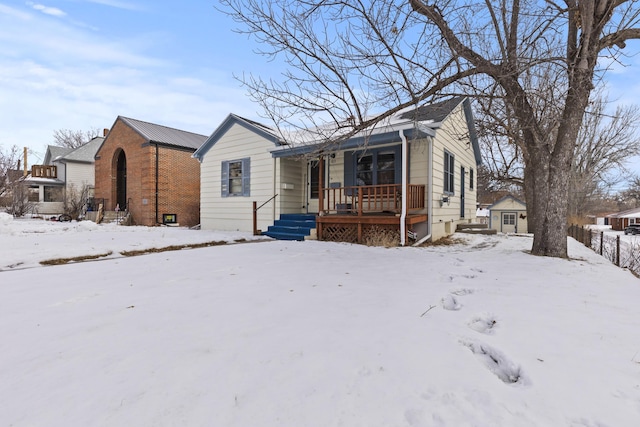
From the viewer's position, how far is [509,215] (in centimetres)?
2680

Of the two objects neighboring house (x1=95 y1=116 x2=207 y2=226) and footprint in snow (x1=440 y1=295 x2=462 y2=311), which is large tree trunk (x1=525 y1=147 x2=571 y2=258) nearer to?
footprint in snow (x1=440 y1=295 x2=462 y2=311)

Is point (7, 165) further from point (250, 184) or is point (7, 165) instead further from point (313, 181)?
point (313, 181)

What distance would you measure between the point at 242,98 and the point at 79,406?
19.5 feet

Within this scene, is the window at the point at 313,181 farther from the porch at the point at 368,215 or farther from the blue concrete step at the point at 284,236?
the blue concrete step at the point at 284,236

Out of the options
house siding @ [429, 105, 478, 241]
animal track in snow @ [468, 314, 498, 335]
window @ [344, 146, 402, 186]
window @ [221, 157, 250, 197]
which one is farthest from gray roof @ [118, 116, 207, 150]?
animal track in snow @ [468, 314, 498, 335]

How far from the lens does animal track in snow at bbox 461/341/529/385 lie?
5.90 ft

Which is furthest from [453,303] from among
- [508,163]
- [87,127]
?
[87,127]

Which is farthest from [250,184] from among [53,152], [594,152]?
[53,152]

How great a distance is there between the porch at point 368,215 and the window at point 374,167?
39 centimetres

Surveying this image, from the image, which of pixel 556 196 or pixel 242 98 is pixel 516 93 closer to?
pixel 556 196

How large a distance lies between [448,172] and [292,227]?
540 centimetres

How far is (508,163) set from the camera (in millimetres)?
17859

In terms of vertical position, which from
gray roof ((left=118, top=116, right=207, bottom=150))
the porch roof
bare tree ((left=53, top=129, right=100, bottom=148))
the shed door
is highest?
bare tree ((left=53, top=129, right=100, bottom=148))

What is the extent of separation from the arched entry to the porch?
15815mm
